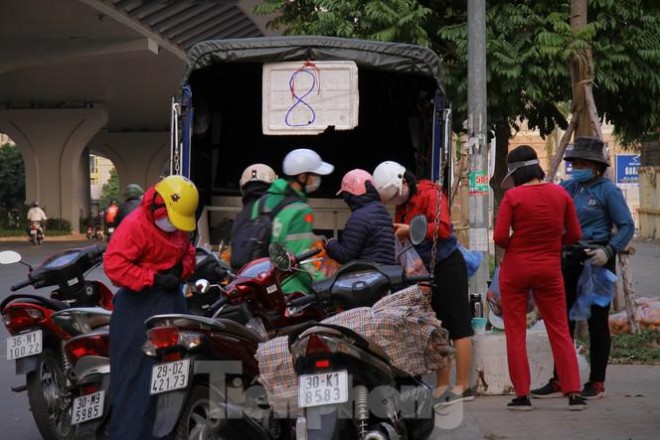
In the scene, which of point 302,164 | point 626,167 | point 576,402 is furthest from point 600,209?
point 626,167

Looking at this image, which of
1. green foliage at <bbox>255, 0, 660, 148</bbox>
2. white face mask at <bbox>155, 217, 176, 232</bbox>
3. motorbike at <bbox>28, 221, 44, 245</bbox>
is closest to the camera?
white face mask at <bbox>155, 217, 176, 232</bbox>

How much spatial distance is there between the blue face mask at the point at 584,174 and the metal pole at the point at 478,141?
2183mm

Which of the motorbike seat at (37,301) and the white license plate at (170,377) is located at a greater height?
the motorbike seat at (37,301)

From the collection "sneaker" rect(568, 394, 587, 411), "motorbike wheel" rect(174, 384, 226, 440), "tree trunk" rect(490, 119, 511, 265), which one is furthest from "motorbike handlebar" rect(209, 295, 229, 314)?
"tree trunk" rect(490, 119, 511, 265)

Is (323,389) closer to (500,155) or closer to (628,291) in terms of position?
(628,291)

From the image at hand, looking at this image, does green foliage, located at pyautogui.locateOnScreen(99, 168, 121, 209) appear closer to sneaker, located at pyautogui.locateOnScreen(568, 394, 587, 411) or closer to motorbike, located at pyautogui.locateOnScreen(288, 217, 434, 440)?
sneaker, located at pyautogui.locateOnScreen(568, 394, 587, 411)

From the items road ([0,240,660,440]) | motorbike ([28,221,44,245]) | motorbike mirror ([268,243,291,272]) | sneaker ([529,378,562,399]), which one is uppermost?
motorbike mirror ([268,243,291,272])

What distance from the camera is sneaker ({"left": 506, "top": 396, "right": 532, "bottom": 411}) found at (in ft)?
26.9

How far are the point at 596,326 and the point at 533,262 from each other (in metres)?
1.03

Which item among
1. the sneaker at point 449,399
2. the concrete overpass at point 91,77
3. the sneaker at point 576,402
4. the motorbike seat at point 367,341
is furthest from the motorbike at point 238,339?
the concrete overpass at point 91,77

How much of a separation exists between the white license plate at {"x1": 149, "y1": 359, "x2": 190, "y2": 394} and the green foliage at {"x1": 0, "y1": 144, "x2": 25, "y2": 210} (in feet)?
267

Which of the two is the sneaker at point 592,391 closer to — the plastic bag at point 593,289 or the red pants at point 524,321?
the plastic bag at point 593,289

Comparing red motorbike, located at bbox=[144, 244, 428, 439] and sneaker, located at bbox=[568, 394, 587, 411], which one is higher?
red motorbike, located at bbox=[144, 244, 428, 439]

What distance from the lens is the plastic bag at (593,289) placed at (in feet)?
28.0
